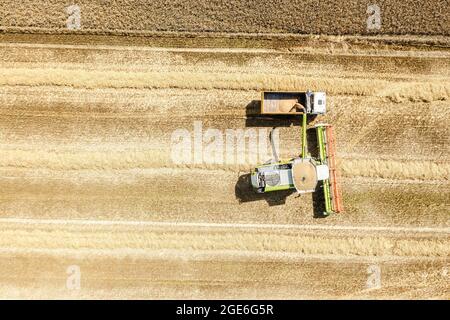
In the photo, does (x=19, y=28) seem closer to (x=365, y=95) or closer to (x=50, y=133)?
(x=50, y=133)

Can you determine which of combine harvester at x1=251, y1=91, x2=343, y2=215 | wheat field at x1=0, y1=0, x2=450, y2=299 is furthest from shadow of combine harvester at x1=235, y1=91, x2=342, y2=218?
wheat field at x1=0, y1=0, x2=450, y2=299

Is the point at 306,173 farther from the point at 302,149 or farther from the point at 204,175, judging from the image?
the point at 204,175

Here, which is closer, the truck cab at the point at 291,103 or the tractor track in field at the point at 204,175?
the truck cab at the point at 291,103

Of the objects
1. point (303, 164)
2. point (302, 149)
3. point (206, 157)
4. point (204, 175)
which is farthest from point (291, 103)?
point (204, 175)

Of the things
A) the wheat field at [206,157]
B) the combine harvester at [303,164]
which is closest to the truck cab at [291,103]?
the combine harvester at [303,164]

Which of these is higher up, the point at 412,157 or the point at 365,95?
the point at 365,95

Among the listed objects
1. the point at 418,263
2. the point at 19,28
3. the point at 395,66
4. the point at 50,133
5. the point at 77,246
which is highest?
the point at 19,28

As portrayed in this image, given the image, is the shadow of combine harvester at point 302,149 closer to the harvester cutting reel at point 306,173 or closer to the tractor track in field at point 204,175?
the harvester cutting reel at point 306,173

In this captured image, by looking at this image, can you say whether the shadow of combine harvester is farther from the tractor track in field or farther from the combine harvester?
the tractor track in field
